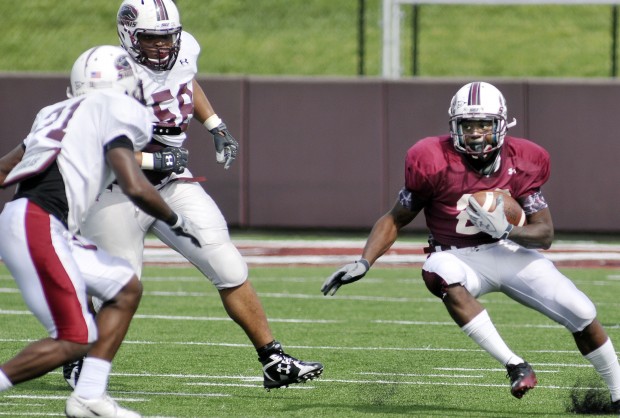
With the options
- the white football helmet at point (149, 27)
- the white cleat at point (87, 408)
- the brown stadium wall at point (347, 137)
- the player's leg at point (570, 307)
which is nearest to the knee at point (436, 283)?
the player's leg at point (570, 307)

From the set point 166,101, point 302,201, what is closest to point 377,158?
point 302,201

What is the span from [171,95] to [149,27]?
1.08 ft

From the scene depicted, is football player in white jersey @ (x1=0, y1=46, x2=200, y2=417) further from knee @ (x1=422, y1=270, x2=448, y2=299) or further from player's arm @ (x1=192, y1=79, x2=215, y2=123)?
player's arm @ (x1=192, y1=79, x2=215, y2=123)

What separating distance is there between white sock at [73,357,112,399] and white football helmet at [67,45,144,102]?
101cm

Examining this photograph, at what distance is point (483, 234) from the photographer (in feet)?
17.4

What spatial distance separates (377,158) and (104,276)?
8.14 metres

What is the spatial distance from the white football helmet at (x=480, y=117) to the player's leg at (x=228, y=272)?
3.58ft

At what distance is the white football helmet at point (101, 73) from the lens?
15.4ft

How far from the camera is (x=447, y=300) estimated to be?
508 cm

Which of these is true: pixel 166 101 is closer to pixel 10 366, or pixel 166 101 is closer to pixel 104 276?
pixel 104 276

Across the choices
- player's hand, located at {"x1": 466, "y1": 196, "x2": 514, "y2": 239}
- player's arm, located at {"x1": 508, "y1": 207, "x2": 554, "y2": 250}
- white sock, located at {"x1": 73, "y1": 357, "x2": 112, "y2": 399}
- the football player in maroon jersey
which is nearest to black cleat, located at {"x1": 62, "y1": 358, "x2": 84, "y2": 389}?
white sock, located at {"x1": 73, "y1": 357, "x2": 112, "y2": 399}

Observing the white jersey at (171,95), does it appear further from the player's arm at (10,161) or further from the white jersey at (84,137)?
the white jersey at (84,137)

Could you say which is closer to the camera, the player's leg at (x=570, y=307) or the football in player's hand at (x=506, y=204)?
the player's leg at (x=570, y=307)

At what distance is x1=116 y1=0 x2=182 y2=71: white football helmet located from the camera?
5527 mm
